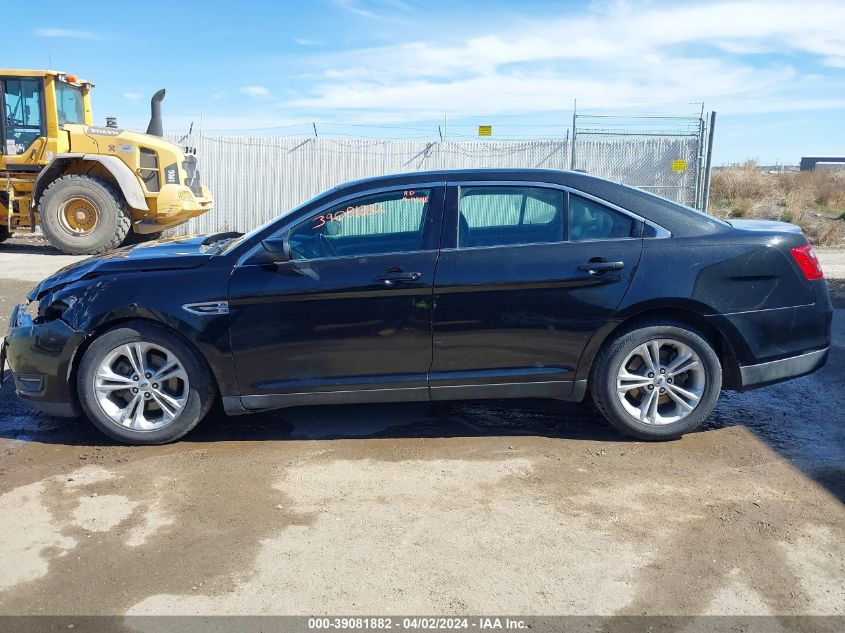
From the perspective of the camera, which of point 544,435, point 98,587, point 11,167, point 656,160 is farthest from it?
point 656,160

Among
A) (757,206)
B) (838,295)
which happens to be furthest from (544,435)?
(757,206)

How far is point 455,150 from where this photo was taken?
60.2ft

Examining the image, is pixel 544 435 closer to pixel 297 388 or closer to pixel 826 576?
pixel 297 388

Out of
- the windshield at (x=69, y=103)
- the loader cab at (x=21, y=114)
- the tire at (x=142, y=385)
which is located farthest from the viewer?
the windshield at (x=69, y=103)

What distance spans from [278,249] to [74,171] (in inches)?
436

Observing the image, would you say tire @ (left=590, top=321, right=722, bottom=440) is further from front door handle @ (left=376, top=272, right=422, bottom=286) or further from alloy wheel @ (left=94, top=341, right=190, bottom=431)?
alloy wheel @ (left=94, top=341, right=190, bottom=431)

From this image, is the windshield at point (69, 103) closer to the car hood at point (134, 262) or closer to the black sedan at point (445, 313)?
the car hood at point (134, 262)

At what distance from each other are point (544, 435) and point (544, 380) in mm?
410

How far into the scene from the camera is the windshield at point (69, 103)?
13.6m

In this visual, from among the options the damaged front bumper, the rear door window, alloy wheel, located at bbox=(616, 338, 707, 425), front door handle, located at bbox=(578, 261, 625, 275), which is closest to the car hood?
the damaged front bumper

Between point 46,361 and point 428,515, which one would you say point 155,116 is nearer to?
point 46,361

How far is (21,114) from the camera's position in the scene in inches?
531

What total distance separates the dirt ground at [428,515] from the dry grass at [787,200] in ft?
48.9

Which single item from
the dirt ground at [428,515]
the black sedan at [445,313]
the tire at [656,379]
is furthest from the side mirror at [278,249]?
the tire at [656,379]
